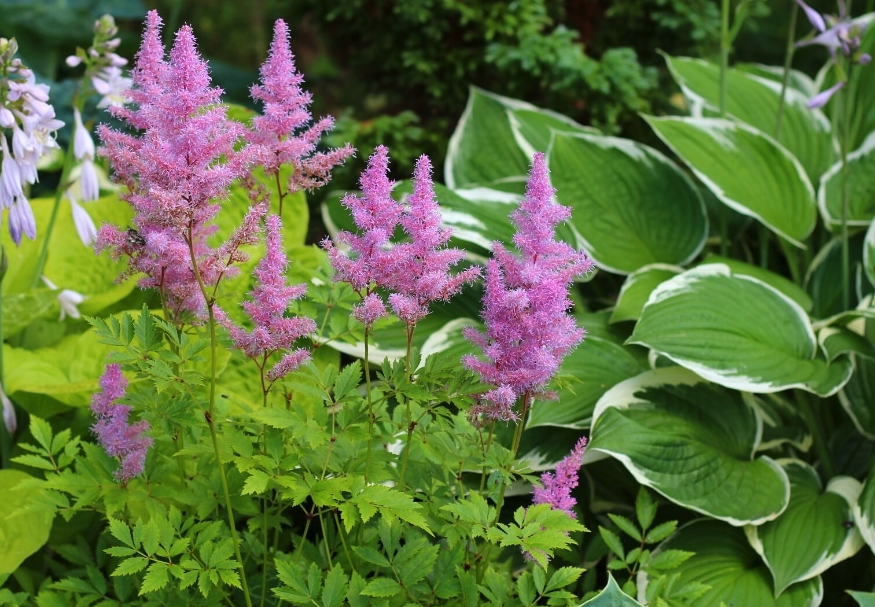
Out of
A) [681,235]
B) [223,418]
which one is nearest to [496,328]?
[223,418]

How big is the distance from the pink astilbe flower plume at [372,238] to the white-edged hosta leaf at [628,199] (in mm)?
1317

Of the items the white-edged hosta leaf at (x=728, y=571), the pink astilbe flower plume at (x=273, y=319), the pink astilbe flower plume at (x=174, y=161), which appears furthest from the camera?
the white-edged hosta leaf at (x=728, y=571)

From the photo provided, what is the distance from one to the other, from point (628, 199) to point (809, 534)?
3.32 ft

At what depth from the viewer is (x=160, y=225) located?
1.12 metres

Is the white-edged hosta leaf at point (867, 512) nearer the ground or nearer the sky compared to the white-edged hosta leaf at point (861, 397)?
nearer the ground

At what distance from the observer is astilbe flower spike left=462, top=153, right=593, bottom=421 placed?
3.67ft

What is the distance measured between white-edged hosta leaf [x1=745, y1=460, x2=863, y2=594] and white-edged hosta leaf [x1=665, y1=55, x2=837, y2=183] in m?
1.09

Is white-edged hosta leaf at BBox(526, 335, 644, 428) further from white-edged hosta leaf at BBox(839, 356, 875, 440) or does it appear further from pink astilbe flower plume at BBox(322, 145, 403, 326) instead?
pink astilbe flower plume at BBox(322, 145, 403, 326)

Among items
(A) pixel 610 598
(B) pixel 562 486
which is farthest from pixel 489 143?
(A) pixel 610 598

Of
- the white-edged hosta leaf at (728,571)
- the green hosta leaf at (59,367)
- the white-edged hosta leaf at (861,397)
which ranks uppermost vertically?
the green hosta leaf at (59,367)

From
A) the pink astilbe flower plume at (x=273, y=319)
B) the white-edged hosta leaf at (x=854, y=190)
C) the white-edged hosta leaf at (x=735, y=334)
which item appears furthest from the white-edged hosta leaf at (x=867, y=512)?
the pink astilbe flower plume at (x=273, y=319)

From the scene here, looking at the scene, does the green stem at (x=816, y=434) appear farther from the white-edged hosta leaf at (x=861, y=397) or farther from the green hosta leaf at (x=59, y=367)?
the green hosta leaf at (x=59, y=367)

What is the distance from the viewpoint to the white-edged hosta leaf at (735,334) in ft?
6.05

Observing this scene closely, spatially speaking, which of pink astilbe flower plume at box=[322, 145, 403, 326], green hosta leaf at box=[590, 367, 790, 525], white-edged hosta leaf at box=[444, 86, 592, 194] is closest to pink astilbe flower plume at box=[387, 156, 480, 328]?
pink astilbe flower plume at box=[322, 145, 403, 326]
